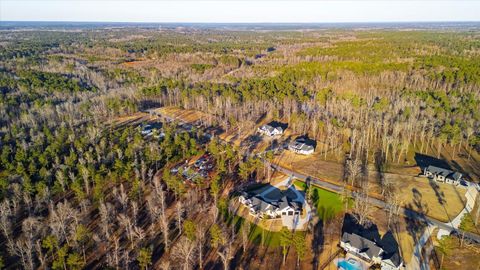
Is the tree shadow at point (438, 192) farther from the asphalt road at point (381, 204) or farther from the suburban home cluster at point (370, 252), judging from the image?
the suburban home cluster at point (370, 252)

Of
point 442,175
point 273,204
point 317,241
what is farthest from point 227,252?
point 442,175

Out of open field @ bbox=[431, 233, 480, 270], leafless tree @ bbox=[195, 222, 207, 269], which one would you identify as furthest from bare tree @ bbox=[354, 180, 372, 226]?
leafless tree @ bbox=[195, 222, 207, 269]

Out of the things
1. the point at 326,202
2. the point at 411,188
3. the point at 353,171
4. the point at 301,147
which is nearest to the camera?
the point at 326,202

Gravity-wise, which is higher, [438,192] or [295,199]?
[438,192]

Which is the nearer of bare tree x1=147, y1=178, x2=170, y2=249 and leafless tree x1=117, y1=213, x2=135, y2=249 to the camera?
bare tree x1=147, y1=178, x2=170, y2=249

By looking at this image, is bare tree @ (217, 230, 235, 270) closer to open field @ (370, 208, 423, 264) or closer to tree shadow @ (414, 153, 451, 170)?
open field @ (370, 208, 423, 264)

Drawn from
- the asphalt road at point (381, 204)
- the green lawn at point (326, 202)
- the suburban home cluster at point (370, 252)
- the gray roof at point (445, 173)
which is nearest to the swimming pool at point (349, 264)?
the suburban home cluster at point (370, 252)

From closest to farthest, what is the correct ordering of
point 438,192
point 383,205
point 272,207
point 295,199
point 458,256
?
point 458,256
point 272,207
point 383,205
point 295,199
point 438,192

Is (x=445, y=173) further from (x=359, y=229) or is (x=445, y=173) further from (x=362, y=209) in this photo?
(x=359, y=229)
